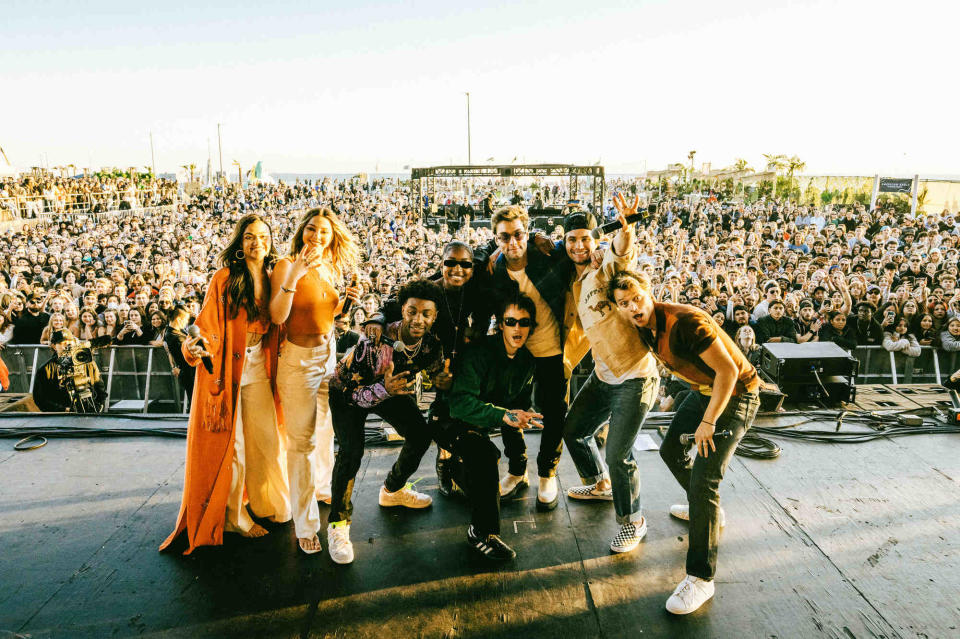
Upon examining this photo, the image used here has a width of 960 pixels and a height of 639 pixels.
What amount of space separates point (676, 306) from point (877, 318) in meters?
5.69

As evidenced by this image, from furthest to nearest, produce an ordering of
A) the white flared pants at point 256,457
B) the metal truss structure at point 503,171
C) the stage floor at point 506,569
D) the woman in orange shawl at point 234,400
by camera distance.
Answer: the metal truss structure at point 503,171, the white flared pants at point 256,457, the woman in orange shawl at point 234,400, the stage floor at point 506,569

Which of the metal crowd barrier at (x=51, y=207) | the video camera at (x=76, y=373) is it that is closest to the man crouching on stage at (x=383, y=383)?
the video camera at (x=76, y=373)

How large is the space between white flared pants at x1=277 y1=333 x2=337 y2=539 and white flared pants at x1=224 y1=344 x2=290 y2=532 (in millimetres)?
141

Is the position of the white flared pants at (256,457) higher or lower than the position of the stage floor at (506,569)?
higher

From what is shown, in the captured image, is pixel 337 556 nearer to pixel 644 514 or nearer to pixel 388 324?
pixel 388 324

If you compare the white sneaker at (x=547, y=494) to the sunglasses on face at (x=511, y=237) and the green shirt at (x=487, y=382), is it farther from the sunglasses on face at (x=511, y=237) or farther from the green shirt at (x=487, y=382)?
the sunglasses on face at (x=511, y=237)

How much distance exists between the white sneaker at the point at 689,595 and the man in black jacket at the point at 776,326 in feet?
14.9

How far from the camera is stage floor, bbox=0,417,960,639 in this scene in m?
2.47

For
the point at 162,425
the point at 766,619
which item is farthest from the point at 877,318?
the point at 162,425

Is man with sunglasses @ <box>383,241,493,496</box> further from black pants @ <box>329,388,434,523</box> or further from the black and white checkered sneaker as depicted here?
the black and white checkered sneaker

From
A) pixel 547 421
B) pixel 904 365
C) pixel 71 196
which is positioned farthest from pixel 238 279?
pixel 71 196

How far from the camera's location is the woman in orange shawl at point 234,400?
9.43 feet

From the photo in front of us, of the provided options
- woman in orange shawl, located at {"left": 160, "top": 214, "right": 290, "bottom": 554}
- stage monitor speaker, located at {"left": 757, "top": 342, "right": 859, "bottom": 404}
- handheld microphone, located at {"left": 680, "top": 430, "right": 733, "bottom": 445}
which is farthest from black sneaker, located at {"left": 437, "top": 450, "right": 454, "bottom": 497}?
stage monitor speaker, located at {"left": 757, "top": 342, "right": 859, "bottom": 404}

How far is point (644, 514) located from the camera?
11.0ft
